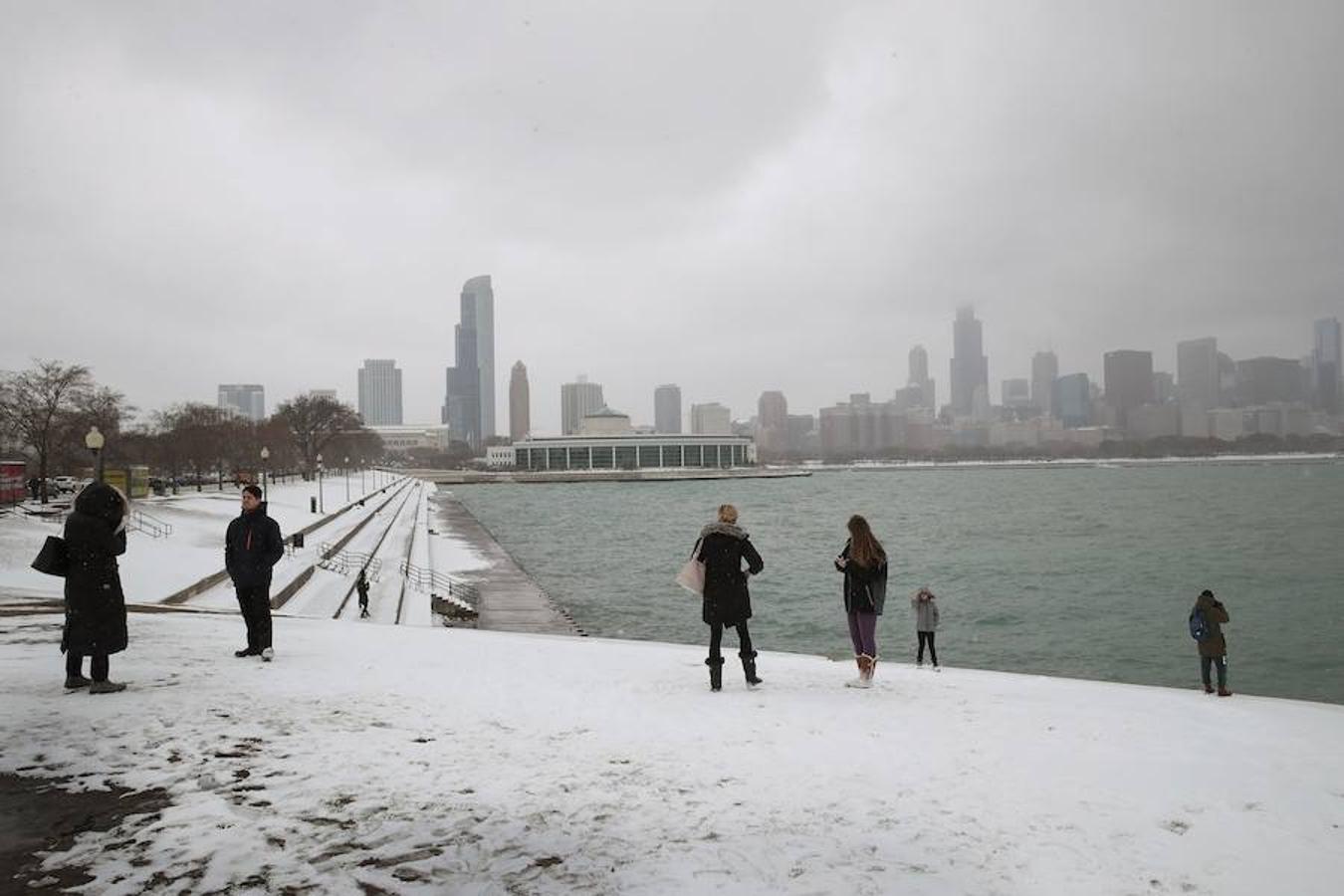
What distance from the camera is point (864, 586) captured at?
8203 mm

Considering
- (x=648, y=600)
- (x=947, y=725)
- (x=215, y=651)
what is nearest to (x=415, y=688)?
(x=215, y=651)

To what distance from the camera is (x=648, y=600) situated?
32.3 metres

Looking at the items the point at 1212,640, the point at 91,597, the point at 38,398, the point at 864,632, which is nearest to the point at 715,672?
the point at 864,632

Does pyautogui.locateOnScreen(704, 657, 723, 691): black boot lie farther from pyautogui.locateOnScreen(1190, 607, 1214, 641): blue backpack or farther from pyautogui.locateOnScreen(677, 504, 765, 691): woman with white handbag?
pyautogui.locateOnScreen(1190, 607, 1214, 641): blue backpack

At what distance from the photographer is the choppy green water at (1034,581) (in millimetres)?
23266

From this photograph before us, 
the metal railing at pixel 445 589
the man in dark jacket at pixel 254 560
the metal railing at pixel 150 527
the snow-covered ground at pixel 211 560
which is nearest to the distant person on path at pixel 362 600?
the snow-covered ground at pixel 211 560

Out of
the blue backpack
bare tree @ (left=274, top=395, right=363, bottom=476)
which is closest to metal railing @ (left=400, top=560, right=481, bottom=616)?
the blue backpack

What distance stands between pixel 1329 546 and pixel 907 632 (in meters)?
43.7

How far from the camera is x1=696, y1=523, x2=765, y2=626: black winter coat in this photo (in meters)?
7.68

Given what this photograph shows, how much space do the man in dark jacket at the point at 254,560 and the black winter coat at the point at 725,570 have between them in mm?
4536

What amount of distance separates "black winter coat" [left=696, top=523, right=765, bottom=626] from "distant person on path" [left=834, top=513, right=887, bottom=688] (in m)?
1.15

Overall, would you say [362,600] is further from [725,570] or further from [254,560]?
[725,570]

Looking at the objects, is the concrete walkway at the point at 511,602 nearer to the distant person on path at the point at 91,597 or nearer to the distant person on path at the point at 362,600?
the distant person on path at the point at 362,600

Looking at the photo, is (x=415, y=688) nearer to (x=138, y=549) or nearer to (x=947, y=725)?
(x=947, y=725)
